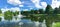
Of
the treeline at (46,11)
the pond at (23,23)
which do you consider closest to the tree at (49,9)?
the treeline at (46,11)

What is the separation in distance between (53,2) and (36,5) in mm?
165

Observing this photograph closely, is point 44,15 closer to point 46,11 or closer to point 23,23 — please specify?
point 46,11

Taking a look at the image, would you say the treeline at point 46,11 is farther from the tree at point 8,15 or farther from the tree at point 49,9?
the tree at point 8,15

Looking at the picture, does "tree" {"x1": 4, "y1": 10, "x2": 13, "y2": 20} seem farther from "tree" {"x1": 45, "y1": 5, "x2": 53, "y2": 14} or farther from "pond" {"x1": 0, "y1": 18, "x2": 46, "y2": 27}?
"tree" {"x1": 45, "y1": 5, "x2": 53, "y2": 14}

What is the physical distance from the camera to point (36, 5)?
1382 mm

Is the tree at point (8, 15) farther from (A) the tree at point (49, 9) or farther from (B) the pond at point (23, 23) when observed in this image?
(A) the tree at point (49, 9)

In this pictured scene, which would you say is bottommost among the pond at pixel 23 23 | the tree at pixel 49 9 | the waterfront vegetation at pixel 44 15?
the pond at pixel 23 23

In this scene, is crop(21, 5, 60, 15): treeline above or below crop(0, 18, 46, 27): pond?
above

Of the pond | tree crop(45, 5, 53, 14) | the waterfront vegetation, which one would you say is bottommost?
the pond

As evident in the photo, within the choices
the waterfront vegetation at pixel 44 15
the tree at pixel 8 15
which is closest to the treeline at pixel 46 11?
the waterfront vegetation at pixel 44 15

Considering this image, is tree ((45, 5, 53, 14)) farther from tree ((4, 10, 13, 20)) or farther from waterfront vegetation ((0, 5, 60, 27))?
tree ((4, 10, 13, 20))

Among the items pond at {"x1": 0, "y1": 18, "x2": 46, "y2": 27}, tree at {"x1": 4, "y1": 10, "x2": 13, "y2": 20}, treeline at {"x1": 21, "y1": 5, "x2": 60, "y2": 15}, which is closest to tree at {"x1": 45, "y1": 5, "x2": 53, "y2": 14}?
treeline at {"x1": 21, "y1": 5, "x2": 60, "y2": 15}

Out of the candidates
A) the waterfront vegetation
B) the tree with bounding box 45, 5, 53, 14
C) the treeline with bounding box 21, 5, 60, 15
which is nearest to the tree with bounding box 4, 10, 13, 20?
the waterfront vegetation

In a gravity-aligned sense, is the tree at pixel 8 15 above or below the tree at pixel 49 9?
below
